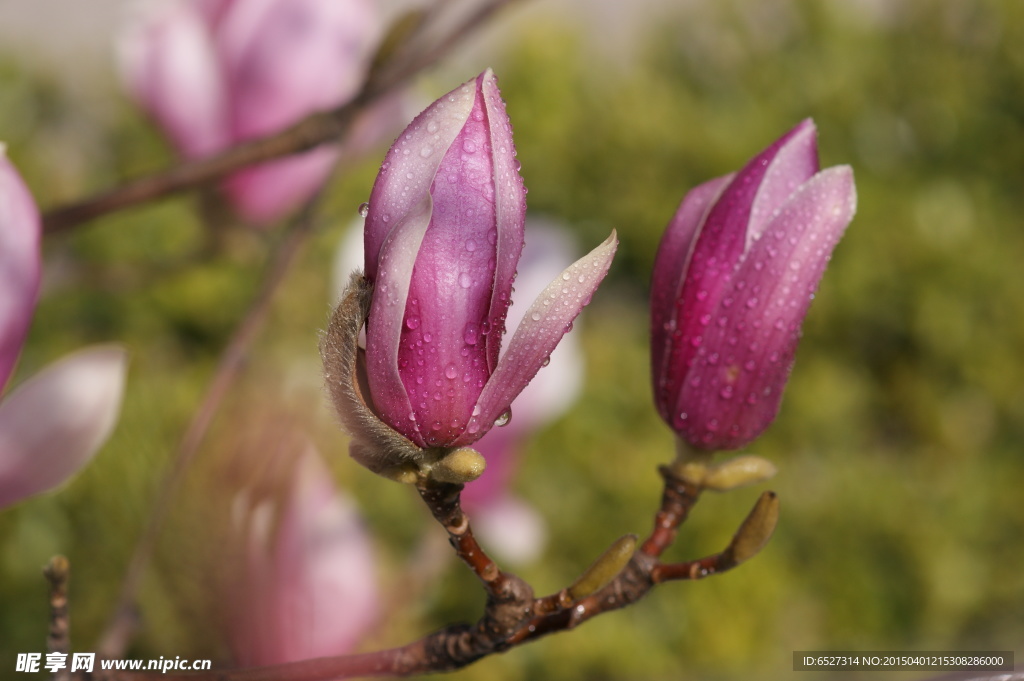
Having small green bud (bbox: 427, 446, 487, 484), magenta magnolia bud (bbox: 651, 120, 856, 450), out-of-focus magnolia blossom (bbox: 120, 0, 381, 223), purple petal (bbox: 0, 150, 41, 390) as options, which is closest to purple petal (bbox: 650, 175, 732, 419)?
magenta magnolia bud (bbox: 651, 120, 856, 450)

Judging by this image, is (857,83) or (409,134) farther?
(857,83)

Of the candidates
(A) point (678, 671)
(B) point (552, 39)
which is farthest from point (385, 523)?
(B) point (552, 39)

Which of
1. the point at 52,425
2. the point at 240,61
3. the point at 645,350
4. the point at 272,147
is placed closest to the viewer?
the point at 52,425

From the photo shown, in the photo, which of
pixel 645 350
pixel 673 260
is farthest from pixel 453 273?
pixel 645 350

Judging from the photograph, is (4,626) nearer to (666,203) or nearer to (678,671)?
(678,671)

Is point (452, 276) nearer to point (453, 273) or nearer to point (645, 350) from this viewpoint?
point (453, 273)

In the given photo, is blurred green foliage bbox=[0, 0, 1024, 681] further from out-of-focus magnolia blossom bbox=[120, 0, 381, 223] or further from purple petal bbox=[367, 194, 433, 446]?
purple petal bbox=[367, 194, 433, 446]

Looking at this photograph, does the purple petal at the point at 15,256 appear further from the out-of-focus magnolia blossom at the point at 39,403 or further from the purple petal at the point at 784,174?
the purple petal at the point at 784,174
